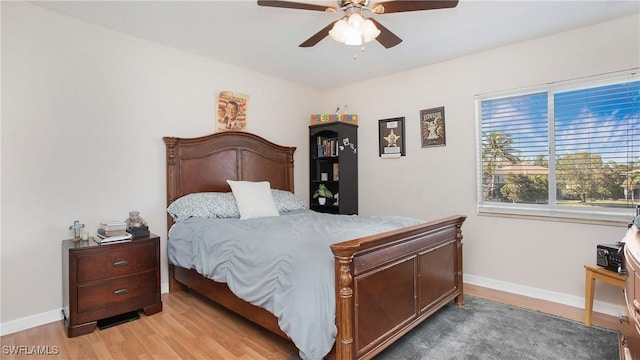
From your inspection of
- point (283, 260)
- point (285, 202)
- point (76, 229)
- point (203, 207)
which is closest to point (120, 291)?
point (76, 229)

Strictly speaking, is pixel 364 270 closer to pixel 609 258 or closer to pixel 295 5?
pixel 295 5

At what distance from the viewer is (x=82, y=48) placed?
2.74 m

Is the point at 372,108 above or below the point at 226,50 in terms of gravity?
below

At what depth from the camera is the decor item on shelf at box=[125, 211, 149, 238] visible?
2.69 metres

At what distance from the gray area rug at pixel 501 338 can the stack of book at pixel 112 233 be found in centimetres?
218

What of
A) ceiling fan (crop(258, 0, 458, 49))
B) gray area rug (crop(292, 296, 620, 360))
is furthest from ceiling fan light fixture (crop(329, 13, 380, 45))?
gray area rug (crop(292, 296, 620, 360))

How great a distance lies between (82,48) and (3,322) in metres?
2.25

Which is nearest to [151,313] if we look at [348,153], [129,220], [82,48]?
[129,220]

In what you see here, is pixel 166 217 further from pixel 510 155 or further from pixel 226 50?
pixel 510 155

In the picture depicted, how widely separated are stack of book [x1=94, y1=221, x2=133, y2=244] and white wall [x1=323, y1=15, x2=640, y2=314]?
290 cm

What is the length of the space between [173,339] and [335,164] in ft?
9.77

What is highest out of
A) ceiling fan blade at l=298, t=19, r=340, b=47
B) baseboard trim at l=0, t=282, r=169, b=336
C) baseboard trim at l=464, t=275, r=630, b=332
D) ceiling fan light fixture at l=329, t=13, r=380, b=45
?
ceiling fan blade at l=298, t=19, r=340, b=47

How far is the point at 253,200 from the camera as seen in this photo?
330cm

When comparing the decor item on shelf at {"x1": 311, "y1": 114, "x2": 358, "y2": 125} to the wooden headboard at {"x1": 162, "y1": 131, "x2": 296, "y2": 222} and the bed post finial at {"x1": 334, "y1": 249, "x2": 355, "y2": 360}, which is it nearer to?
the wooden headboard at {"x1": 162, "y1": 131, "x2": 296, "y2": 222}
